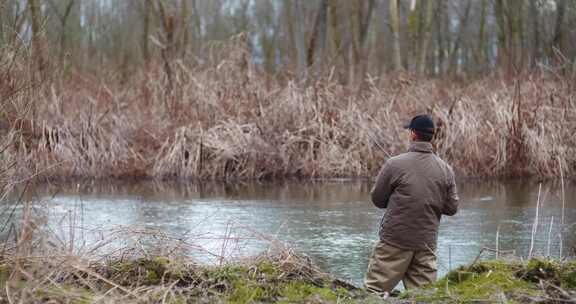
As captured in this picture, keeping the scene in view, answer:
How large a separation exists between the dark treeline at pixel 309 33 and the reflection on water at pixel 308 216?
8.02 ft

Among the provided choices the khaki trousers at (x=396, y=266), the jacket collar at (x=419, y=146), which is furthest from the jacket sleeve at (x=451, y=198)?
the khaki trousers at (x=396, y=266)

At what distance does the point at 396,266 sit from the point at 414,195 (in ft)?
1.98

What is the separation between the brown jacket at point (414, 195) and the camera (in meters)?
6.91

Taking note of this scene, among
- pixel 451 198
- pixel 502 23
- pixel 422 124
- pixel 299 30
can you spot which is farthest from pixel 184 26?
pixel 451 198

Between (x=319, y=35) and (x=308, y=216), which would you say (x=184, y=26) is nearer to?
(x=319, y=35)

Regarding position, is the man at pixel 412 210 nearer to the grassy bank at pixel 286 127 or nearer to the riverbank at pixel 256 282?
the riverbank at pixel 256 282

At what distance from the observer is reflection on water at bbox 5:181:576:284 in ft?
31.0

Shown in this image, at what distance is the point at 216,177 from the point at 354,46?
1053 centimetres

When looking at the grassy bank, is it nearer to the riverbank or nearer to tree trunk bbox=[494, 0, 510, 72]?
the riverbank

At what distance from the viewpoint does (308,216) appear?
1269 centimetres

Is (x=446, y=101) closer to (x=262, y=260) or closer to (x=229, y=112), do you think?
(x=229, y=112)

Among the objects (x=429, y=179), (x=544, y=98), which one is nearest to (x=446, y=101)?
(x=544, y=98)

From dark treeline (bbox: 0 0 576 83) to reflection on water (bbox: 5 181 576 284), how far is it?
8.02 ft

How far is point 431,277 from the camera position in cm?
702
